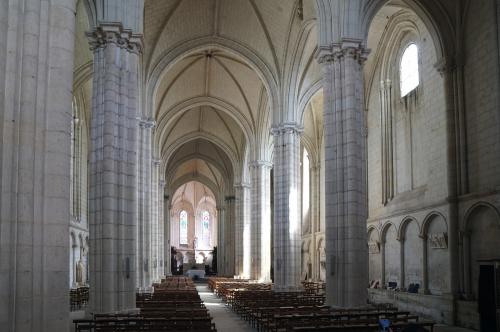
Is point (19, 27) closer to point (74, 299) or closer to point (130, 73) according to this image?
point (130, 73)

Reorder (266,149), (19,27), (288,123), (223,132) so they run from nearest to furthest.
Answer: (19,27) < (288,123) < (266,149) < (223,132)

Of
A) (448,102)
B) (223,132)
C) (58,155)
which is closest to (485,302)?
(448,102)

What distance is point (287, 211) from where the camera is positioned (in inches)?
1190

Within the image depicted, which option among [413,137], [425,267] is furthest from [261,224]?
[425,267]

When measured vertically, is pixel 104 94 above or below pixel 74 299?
above

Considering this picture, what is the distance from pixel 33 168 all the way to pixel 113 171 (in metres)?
9.11

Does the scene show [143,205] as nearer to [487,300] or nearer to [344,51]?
[344,51]

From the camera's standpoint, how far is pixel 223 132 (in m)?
49.4

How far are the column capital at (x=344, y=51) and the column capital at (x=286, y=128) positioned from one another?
36.5ft

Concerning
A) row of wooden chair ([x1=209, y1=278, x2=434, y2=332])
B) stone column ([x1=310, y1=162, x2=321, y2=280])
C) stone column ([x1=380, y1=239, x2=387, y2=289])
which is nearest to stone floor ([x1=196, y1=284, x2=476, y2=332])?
row of wooden chair ([x1=209, y1=278, x2=434, y2=332])

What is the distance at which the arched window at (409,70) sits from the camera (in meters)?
26.1

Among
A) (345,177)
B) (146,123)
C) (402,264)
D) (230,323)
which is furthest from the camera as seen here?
(146,123)

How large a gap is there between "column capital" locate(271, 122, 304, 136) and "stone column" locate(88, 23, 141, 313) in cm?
1401

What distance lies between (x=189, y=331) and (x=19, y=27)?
7.37 m
